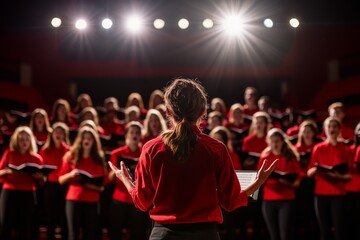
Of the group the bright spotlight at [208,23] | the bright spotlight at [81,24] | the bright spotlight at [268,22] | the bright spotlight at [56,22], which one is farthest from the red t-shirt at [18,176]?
the bright spotlight at [268,22]

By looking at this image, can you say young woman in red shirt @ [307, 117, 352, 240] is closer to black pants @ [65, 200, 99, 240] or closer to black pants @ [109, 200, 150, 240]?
black pants @ [109, 200, 150, 240]

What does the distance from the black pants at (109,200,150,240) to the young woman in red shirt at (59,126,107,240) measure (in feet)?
0.62

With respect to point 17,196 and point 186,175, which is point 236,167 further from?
point 186,175

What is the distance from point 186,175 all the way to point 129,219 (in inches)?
139

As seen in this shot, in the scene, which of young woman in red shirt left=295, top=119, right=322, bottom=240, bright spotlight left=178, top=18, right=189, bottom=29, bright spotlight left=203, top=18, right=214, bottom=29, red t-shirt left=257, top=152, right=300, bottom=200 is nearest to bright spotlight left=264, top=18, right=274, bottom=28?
bright spotlight left=203, top=18, right=214, bottom=29

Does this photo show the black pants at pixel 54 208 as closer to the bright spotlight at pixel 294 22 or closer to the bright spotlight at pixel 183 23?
the bright spotlight at pixel 183 23

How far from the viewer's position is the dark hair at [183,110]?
7.04 ft

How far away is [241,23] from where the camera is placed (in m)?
7.32

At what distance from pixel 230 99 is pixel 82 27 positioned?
503 centimetres

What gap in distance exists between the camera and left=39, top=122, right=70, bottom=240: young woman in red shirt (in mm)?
5855

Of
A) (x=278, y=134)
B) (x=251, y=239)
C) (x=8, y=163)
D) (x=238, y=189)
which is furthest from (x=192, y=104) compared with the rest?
(x=251, y=239)

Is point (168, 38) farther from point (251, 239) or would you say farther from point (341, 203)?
point (341, 203)

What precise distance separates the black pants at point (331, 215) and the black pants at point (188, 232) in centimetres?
358

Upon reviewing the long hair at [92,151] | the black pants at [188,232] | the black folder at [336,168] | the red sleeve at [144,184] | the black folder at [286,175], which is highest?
the long hair at [92,151]
